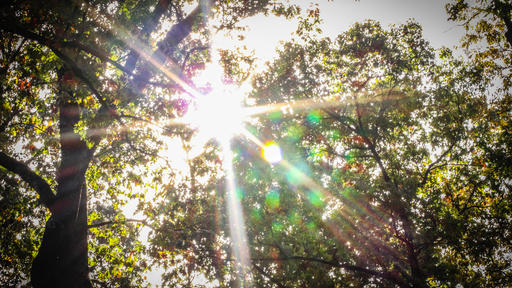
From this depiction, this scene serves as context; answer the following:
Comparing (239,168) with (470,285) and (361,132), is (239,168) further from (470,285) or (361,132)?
(470,285)

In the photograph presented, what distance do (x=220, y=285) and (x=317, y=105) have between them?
22.8 feet

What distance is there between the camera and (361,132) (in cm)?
887

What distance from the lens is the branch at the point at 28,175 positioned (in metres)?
6.50

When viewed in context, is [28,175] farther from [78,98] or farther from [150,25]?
[150,25]

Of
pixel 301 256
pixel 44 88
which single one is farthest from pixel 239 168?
pixel 44 88

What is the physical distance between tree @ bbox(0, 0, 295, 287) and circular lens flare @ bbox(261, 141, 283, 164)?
9.82 feet

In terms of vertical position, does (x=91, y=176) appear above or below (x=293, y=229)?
above

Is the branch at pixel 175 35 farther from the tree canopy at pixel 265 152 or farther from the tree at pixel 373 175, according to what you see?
the tree at pixel 373 175

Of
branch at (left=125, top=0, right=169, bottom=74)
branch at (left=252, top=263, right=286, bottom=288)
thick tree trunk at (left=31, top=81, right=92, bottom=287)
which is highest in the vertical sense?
branch at (left=125, top=0, right=169, bottom=74)

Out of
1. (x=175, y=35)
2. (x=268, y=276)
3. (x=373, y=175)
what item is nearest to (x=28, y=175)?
(x=175, y=35)

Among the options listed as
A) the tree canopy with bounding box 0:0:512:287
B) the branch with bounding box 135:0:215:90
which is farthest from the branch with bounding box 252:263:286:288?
the branch with bounding box 135:0:215:90

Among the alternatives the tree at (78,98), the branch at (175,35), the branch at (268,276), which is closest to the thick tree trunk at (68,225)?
the tree at (78,98)

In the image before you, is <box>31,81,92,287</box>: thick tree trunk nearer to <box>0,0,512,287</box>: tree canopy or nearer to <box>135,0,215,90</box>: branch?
<box>0,0,512,287</box>: tree canopy

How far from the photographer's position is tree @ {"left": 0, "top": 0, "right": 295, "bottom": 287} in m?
5.20
